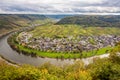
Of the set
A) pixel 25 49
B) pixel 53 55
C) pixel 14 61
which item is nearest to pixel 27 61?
pixel 14 61

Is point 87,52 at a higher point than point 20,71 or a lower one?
lower

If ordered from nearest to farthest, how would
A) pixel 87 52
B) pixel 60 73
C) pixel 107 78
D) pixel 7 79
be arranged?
pixel 7 79 → pixel 107 78 → pixel 60 73 → pixel 87 52

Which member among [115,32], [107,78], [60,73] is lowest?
[115,32]

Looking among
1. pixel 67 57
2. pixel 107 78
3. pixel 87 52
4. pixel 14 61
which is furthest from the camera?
pixel 87 52

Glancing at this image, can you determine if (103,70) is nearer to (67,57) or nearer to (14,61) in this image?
(14,61)

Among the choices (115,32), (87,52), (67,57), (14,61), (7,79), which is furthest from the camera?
(115,32)

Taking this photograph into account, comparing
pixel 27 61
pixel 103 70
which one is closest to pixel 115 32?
pixel 27 61

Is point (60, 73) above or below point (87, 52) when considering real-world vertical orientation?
above

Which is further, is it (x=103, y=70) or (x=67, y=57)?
(x=67, y=57)

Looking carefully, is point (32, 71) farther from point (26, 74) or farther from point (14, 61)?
point (14, 61)
